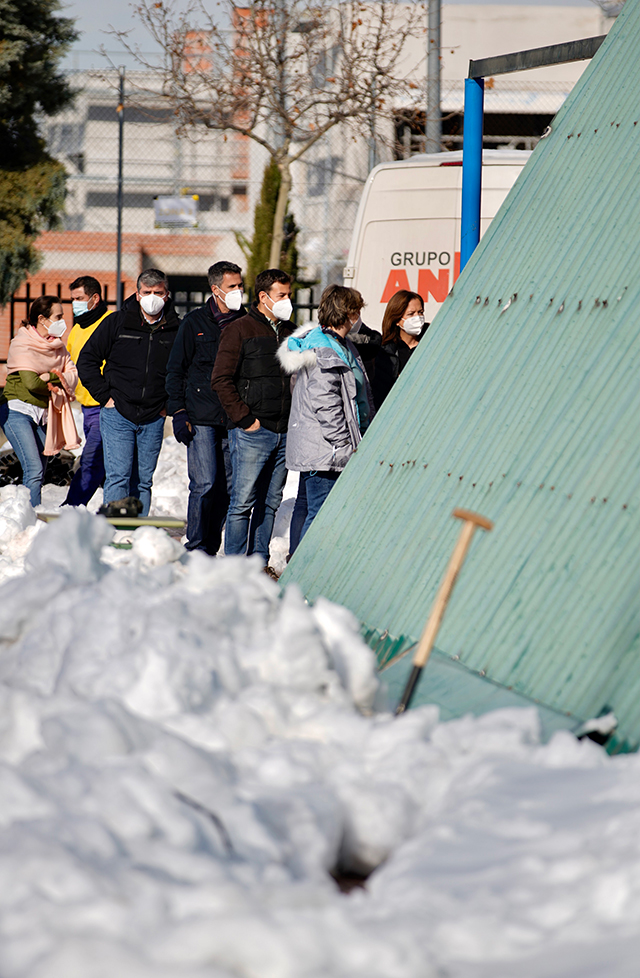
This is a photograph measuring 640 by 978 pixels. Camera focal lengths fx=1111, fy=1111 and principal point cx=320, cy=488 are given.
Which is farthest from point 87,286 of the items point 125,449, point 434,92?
point 434,92

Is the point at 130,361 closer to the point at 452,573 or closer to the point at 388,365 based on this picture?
the point at 388,365

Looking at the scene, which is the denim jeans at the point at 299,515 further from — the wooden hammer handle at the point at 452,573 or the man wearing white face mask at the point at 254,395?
the wooden hammer handle at the point at 452,573

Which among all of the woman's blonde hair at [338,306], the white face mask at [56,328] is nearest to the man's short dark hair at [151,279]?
the white face mask at [56,328]

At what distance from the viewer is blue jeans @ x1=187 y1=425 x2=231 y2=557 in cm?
695

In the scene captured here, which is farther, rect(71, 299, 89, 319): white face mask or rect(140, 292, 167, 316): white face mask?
rect(71, 299, 89, 319): white face mask

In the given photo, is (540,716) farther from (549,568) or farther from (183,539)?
(183,539)

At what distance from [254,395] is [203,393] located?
1.84 ft

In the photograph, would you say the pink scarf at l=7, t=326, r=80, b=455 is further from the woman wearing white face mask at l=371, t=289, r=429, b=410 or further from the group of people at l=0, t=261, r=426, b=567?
the woman wearing white face mask at l=371, t=289, r=429, b=410

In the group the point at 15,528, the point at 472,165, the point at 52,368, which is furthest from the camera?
the point at 52,368

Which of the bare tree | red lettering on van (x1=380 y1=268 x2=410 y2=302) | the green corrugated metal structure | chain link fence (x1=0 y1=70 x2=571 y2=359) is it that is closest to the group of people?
the green corrugated metal structure

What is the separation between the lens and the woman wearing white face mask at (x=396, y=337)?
6879mm

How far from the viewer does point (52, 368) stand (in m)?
8.35

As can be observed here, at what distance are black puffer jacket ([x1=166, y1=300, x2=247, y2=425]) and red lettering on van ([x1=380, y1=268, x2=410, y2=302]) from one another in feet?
10.8

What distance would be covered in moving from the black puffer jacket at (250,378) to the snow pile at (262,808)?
289 cm
